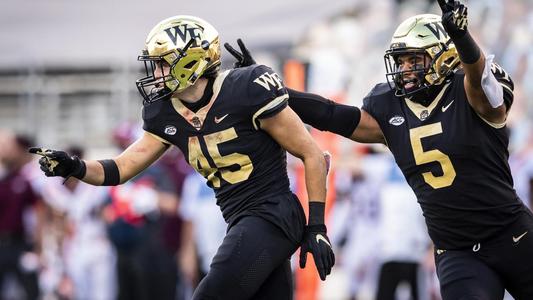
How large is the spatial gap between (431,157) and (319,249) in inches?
29.7

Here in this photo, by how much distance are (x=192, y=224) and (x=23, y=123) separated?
198 inches

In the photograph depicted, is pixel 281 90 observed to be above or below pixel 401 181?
above

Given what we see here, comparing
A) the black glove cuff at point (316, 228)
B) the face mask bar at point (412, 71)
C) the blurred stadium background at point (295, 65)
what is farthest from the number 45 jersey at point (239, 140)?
the blurred stadium background at point (295, 65)

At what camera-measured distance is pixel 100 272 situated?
12594 millimetres

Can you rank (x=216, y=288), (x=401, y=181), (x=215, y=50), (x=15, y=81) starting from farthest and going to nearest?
(x=15, y=81), (x=401, y=181), (x=215, y=50), (x=216, y=288)

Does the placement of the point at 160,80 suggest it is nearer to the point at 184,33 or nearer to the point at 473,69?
the point at 184,33

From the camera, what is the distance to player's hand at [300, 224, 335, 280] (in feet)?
19.0

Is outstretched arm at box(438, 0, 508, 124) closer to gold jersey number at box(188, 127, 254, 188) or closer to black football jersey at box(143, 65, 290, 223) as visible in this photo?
black football jersey at box(143, 65, 290, 223)

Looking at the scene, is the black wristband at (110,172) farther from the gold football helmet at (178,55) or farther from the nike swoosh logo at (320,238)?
the nike swoosh logo at (320,238)

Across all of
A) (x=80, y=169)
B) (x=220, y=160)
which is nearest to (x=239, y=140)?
(x=220, y=160)

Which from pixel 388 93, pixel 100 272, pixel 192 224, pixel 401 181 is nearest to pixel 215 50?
pixel 388 93

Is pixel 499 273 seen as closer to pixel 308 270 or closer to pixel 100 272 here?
pixel 308 270

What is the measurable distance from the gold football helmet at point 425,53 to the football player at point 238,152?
57 centimetres

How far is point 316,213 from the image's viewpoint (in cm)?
595
